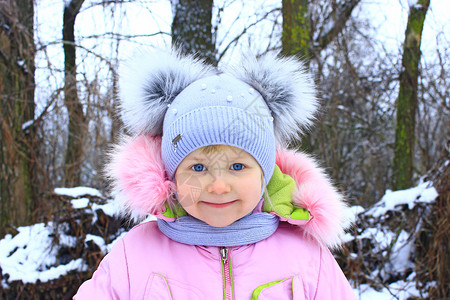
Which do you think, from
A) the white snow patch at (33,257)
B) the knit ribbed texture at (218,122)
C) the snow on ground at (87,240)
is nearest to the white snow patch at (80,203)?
the snow on ground at (87,240)

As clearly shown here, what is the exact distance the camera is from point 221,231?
1442 millimetres

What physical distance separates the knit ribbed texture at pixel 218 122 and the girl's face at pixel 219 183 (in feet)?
0.12

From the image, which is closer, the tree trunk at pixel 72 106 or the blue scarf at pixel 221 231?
the blue scarf at pixel 221 231

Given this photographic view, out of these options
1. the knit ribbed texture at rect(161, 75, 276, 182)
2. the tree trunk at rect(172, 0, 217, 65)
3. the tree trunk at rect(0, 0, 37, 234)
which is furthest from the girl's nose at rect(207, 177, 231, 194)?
the tree trunk at rect(0, 0, 37, 234)

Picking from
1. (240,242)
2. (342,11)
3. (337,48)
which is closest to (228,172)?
(240,242)

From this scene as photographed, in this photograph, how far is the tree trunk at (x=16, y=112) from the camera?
11.4 feet

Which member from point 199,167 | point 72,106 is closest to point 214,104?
point 199,167

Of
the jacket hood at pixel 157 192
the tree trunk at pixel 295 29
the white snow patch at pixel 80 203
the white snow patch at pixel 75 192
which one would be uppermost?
the tree trunk at pixel 295 29

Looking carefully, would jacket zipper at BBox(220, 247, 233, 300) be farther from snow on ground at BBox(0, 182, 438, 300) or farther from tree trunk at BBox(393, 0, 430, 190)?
tree trunk at BBox(393, 0, 430, 190)

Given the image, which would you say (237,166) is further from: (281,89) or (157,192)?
(281,89)

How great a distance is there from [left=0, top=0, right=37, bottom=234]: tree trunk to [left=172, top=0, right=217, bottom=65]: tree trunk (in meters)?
1.51

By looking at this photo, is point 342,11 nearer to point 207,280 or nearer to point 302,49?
point 302,49

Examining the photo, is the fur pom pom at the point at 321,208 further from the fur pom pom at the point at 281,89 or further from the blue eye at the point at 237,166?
the blue eye at the point at 237,166

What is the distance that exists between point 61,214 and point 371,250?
227 cm
